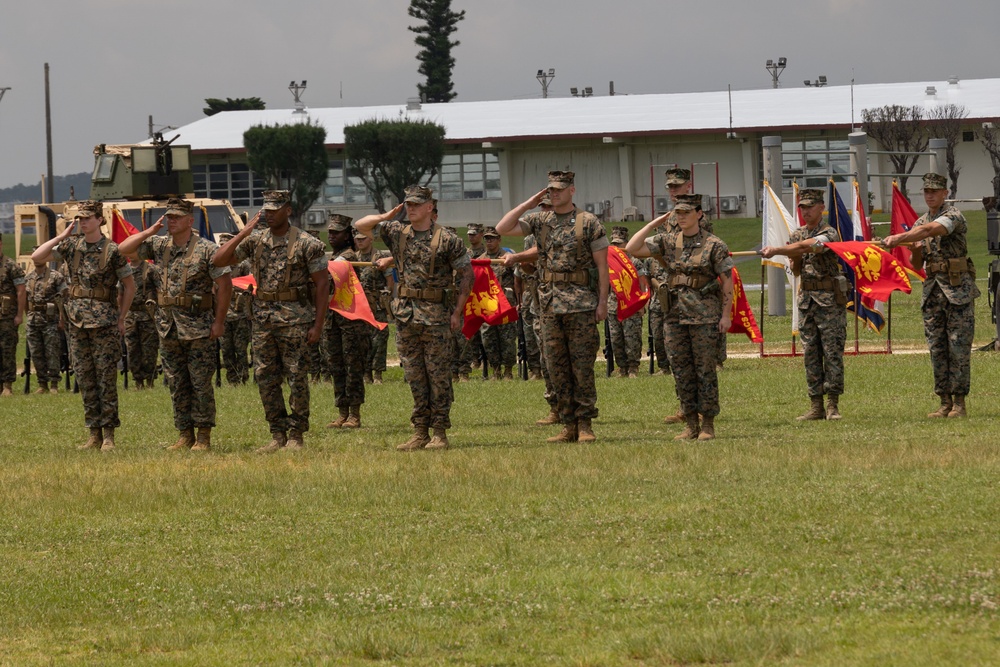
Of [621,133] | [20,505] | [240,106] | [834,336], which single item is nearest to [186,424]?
[20,505]

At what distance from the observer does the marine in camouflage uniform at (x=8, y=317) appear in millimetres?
22469

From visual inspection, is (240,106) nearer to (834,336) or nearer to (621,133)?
(621,133)

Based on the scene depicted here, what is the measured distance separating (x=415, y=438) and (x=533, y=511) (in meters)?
3.70

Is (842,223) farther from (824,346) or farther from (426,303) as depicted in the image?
(426,303)

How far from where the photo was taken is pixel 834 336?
592 inches

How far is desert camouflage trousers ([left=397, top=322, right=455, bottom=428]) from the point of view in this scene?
44.1 feet

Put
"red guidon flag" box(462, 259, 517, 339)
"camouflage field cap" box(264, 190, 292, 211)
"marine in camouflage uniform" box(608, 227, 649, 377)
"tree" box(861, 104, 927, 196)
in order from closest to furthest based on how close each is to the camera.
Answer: "camouflage field cap" box(264, 190, 292, 211) → "red guidon flag" box(462, 259, 517, 339) → "marine in camouflage uniform" box(608, 227, 649, 377) → "tree" box(861, 104, 927, 196)

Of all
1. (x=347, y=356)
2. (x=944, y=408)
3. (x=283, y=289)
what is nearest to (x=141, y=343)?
(x=347, y=356)

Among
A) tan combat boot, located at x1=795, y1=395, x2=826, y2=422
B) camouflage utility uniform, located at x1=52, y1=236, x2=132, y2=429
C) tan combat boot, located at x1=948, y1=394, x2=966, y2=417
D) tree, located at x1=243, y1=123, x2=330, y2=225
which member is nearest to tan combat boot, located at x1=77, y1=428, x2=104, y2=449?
camouflage utility uniform, located at x1=52, y1=236, x2=132, y2=429

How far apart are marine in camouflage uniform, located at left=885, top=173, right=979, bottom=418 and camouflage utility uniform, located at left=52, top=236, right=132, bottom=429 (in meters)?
7.08

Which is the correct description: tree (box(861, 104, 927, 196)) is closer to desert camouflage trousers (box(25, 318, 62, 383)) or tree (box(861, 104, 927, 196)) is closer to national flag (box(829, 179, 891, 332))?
national flag (box(829, 179, 891, 332))

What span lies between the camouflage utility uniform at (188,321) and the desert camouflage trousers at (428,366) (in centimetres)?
167

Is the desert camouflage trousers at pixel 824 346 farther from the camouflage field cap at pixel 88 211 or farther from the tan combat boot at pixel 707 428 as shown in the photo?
the camouflage field cap at pixel 88 211

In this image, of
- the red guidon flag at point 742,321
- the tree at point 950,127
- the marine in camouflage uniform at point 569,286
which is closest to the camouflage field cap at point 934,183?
the marine in camouflage uniform at point 569,286
